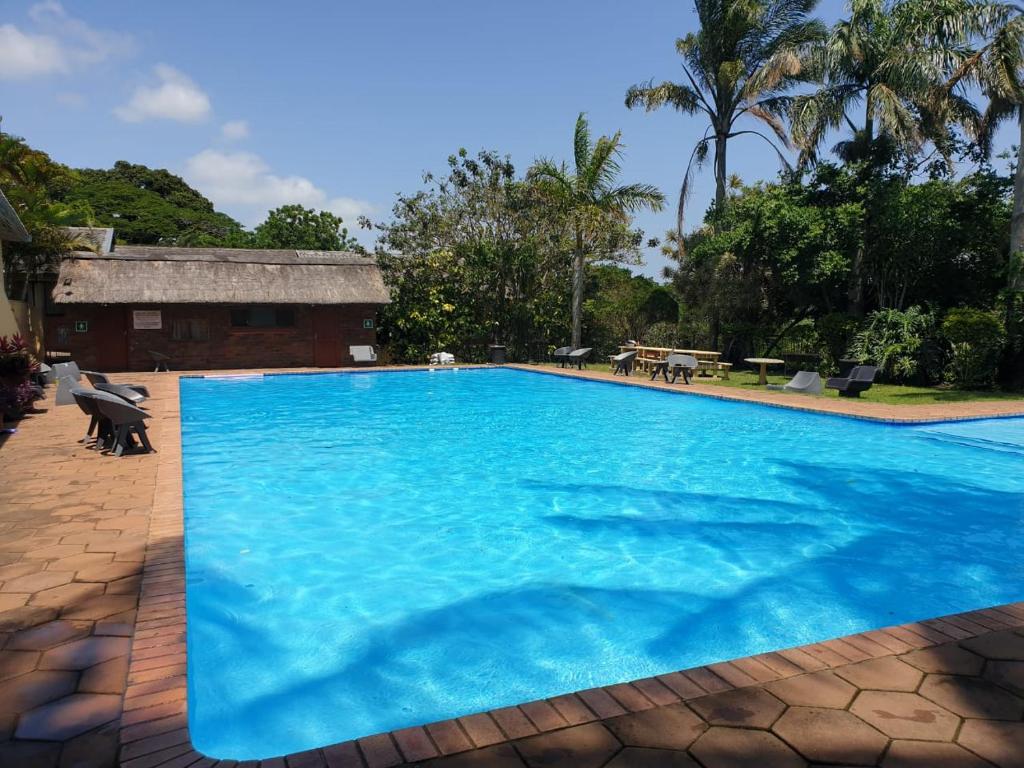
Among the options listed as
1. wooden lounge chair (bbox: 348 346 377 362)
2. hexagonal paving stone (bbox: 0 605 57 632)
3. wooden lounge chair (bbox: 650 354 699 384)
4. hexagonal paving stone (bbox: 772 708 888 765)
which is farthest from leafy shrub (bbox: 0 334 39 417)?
wooden lounge chair (bbox: 650 354 699 384)

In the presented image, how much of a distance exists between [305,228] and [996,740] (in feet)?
164

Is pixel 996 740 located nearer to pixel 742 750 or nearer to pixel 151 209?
pixel 742 750

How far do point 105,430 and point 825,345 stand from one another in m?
17.7

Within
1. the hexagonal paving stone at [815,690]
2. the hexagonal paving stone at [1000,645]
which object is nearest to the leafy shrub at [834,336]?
the hexagonal paving stone at [1000,645]

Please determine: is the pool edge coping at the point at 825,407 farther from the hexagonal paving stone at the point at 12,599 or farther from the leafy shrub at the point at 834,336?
the hexagonal paving stone at the point at 12,599

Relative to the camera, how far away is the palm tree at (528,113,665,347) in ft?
75.0

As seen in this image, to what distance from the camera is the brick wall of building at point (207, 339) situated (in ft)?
69.2

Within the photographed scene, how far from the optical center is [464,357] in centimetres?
2547

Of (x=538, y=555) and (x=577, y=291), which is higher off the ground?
(x=577, y=291)

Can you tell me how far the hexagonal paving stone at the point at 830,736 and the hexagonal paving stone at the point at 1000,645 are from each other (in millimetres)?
1053

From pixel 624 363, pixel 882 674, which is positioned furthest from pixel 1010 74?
pixel 882 674

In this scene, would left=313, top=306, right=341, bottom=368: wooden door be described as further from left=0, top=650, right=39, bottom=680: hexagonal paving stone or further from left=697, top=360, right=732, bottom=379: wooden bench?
left=0, top=650, right=39, bottom=680: hexagonal paving stone

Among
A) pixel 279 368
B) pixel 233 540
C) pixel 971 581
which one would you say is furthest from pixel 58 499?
pixel 279 368

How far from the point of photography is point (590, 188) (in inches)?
912
